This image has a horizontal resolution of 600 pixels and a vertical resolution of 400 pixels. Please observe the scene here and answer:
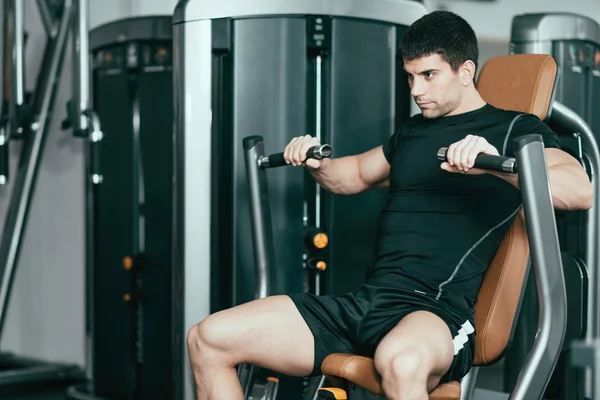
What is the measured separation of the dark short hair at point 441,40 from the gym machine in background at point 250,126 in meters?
0.60

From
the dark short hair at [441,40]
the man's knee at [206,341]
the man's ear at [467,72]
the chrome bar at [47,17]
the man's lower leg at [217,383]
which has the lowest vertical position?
the man's lower leg at [217,383]

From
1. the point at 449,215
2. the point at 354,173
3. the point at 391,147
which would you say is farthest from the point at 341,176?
the point at 449,215

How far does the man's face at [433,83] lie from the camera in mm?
1980

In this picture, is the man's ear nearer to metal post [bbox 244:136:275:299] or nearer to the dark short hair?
the dark short hair

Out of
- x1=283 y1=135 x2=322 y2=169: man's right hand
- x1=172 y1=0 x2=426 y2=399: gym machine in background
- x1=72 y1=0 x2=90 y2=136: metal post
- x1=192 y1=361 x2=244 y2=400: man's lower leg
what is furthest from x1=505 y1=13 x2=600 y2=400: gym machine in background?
x1=72 y1=0 x2=90 y2=136: metal post

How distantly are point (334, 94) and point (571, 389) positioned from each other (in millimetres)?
1141

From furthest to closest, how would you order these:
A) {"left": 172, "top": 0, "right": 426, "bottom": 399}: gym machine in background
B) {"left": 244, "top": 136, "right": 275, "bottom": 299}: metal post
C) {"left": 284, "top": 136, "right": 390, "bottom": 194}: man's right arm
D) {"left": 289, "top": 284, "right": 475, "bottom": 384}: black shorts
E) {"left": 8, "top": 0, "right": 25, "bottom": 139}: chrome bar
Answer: {"left": 8, "top": 0, "right": 25, "bottom": 139}: chrome bar
{"left": 172, "top": 0, "right": 426, "bottom": 399}: gym machine in background
{"left": 284, "top": 136, "right": 390, "bottom": 194}: man's right arm
{"left": 244, "top": 136, "right": 275, "bottom": 299}: metal post
{"left": 289, "top": 284, "right": 475, "bottom": 384}: black shorts

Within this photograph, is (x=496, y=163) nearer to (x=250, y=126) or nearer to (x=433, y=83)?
(x=433, y=83)

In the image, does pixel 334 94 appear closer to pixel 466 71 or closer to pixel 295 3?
pixel 295 3

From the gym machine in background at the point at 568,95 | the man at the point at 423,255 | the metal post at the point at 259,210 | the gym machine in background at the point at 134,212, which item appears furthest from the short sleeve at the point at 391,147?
the gym machine in background at the point at 134,212

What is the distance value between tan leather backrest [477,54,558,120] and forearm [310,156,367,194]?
40cm

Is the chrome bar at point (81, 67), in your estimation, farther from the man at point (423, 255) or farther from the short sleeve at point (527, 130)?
the short sleeve at point (527, 130)

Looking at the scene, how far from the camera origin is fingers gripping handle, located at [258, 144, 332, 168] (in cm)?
199

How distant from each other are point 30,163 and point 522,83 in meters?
2.25
